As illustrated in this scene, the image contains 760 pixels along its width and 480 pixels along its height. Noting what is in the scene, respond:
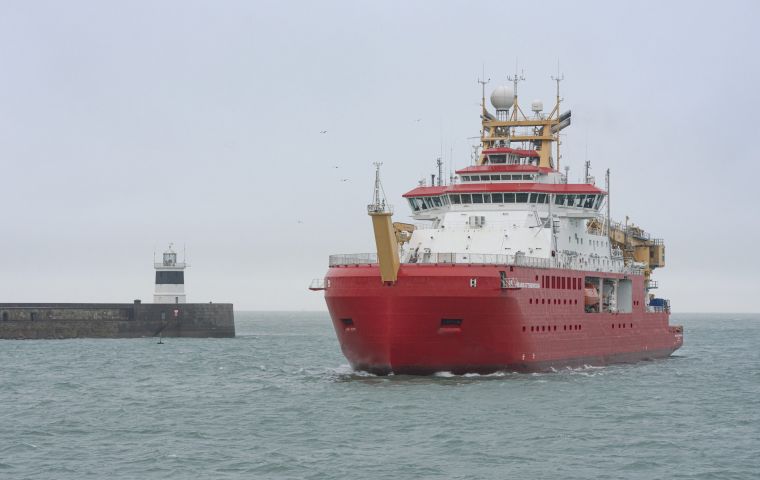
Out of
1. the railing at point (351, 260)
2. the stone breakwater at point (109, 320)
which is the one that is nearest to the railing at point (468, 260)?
the railing at point (351, 260)

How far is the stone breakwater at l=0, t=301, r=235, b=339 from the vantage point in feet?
273

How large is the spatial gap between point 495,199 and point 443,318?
10579mm

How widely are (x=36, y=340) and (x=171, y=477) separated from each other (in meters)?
58.8

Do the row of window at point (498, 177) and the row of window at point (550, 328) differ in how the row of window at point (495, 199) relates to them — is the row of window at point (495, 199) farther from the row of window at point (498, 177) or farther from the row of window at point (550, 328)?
the row of window at point (550, 328)

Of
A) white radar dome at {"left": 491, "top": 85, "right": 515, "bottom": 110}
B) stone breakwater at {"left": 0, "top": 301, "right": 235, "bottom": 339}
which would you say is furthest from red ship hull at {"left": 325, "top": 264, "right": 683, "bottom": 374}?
stone breakwater at {"left": 0, "top": 301, "right": 235, "bottom": 339}

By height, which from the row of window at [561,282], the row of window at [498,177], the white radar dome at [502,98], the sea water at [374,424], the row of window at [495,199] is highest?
the white radar dome at [502,98]

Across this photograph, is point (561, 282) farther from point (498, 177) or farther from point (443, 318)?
point (443, 318)

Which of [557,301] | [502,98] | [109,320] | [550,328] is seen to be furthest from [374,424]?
[109,320]

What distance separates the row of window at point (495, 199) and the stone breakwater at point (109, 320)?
38.2 meters

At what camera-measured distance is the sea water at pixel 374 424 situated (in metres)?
28.0

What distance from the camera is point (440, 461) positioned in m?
28.5

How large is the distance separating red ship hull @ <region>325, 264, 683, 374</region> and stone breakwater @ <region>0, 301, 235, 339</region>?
43.8 metres

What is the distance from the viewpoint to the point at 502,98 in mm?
56281

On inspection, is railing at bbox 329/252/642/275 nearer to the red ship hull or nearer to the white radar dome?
the red ship hull
